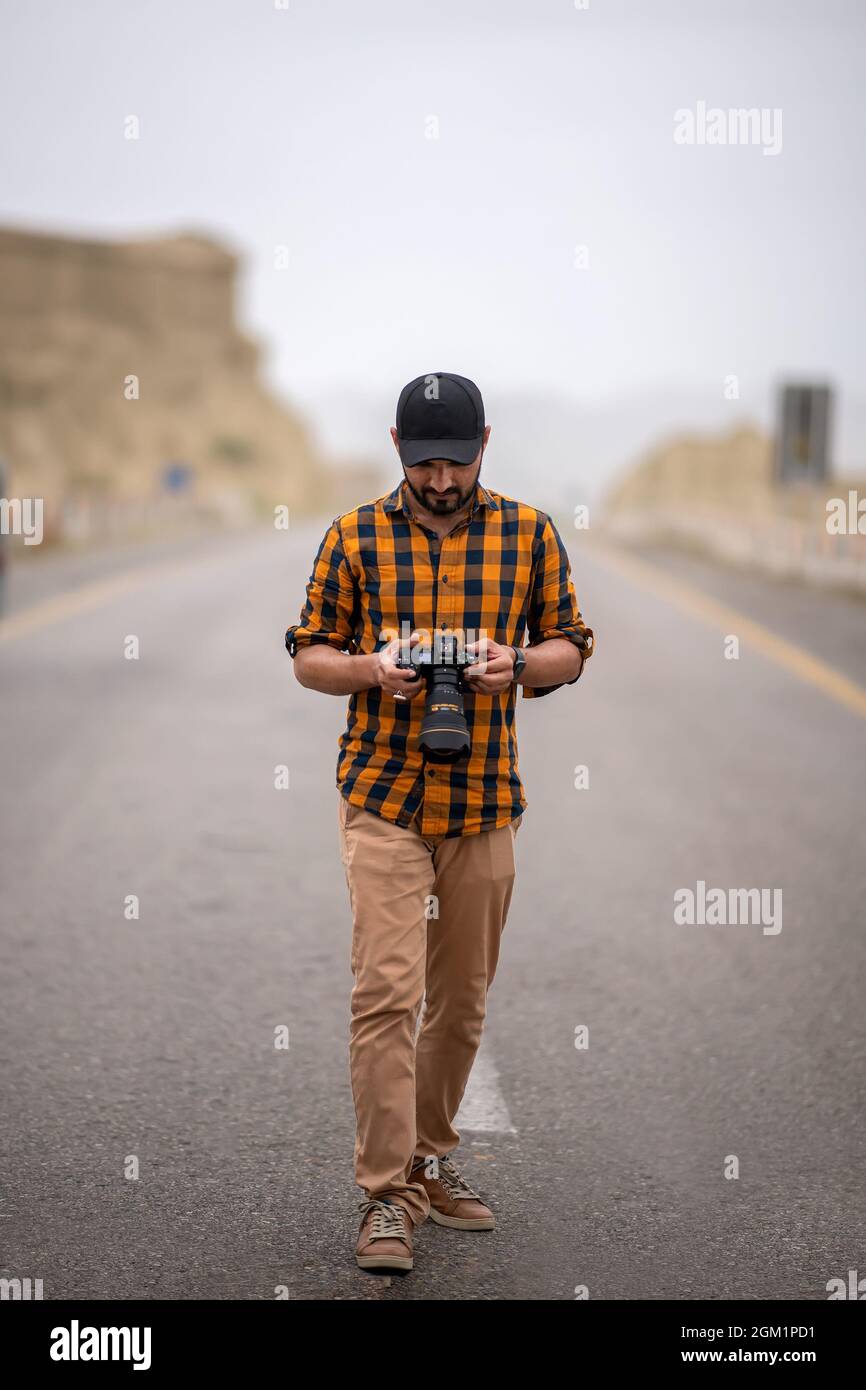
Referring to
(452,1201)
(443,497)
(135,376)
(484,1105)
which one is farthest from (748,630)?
(135,376)

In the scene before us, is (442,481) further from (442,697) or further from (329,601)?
(442,697)

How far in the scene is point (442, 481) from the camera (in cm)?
389

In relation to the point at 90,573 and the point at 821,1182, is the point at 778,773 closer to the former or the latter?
the point at 821,1182

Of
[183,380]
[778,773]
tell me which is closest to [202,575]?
[778,773]

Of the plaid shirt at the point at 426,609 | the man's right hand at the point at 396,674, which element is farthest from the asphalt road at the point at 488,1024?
the man's right hand at the point at 396,674

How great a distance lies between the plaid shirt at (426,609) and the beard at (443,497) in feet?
0.19

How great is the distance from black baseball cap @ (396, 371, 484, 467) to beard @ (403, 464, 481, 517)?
7 cm

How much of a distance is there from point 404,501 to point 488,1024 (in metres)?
2.31

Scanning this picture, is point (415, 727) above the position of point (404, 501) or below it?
below

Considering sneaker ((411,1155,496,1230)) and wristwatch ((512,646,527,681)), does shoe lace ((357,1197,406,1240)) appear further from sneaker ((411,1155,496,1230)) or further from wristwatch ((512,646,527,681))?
wristwatch ((512,646,527,681))

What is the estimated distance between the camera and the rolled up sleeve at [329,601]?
4023 millimetres

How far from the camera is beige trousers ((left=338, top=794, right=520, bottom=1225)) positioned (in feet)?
13.0

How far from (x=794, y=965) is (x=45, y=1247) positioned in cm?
339

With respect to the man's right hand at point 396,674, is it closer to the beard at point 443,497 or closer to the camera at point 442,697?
the camera at point 442,697
